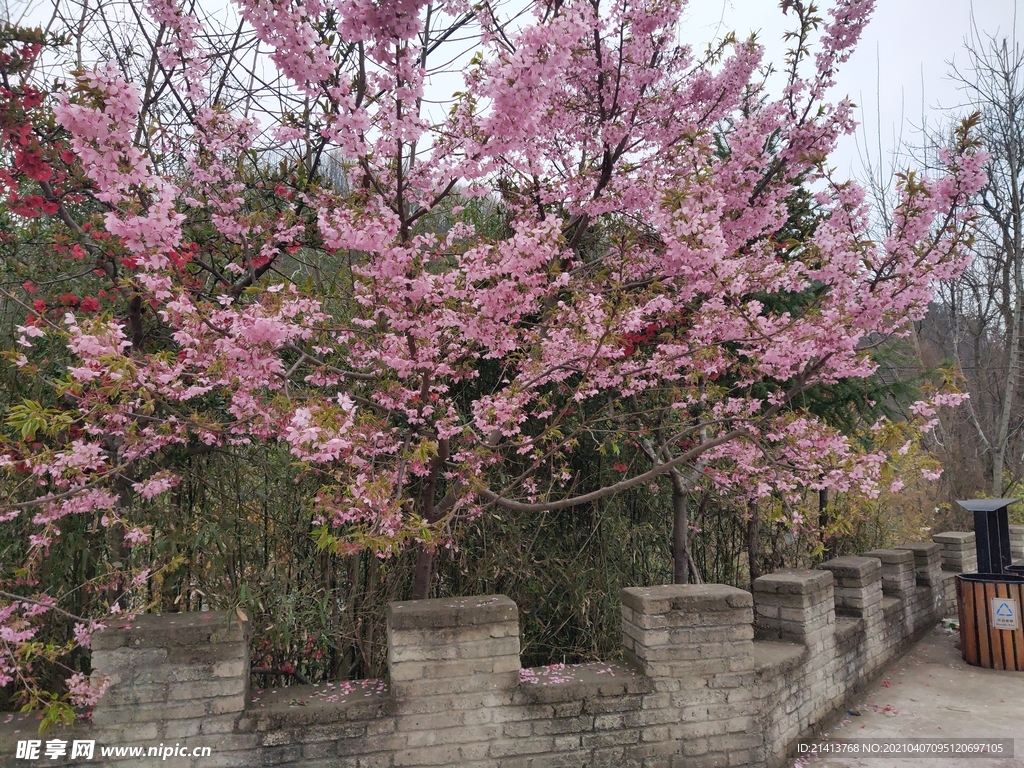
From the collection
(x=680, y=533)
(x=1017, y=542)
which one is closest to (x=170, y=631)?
(x=680, y=533)

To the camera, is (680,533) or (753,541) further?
(753,541)

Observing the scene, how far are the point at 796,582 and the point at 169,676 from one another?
3351mm

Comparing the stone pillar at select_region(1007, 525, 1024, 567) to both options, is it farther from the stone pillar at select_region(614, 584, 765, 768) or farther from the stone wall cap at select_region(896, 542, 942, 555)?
the stone pillar at select_region(614, 584, 765, 768)

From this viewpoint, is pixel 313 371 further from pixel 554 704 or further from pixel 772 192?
pixel 772 192

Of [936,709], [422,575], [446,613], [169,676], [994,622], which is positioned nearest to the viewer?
[169,676]

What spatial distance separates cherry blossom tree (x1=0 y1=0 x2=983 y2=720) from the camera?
7.89 ft

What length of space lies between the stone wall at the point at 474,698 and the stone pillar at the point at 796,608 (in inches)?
10.3

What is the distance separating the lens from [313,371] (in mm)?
3107

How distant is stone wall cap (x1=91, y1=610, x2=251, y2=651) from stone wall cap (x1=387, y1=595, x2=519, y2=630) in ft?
2.02

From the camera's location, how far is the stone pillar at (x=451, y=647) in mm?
2557

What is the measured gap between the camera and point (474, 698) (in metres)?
2.62

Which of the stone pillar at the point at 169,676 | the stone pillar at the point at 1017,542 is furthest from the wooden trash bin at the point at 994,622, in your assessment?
the stone pillar at the point at 169,676

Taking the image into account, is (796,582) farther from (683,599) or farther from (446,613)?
(446,613)

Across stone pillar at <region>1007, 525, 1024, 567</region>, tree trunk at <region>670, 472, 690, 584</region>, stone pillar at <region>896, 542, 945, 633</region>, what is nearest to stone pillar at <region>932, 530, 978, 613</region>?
stone pillar at <region>896, 542, 945, 633</region>
